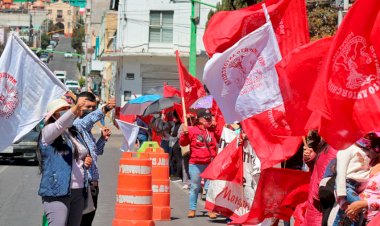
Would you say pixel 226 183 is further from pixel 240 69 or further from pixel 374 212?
pixel 374 212

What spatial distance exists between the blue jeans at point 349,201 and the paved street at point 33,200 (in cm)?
655

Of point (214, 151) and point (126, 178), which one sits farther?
point (214, 151)

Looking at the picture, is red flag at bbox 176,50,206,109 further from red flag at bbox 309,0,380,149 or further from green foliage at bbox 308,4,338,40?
green foliage at bbox 308,4,338,40

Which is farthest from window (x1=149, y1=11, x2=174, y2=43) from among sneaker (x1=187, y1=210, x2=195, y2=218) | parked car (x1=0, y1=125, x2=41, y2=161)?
sneaker (x1=187, y1=210, x2=195, y2=218)

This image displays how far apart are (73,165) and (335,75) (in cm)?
322

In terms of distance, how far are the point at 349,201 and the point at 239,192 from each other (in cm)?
613

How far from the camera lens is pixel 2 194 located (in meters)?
19.1

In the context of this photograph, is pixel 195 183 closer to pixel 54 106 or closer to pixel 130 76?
pixel 54 106

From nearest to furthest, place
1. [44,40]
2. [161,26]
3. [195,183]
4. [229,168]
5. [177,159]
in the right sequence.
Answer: [229,168], [195,183], [177,159], [161,26], [44,40]

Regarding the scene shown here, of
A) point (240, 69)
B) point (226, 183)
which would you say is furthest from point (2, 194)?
point (240, 69)

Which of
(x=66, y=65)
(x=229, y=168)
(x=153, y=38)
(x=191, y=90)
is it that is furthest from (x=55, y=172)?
(x=66, y=65)

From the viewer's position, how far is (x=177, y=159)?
81.1 feet

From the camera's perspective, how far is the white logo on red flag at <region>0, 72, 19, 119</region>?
30.9 ft

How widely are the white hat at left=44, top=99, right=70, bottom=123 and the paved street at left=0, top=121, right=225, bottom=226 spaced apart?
5450 millimetres
